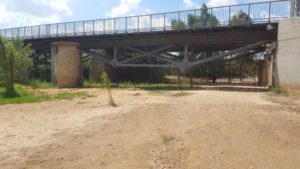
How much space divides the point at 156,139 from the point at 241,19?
15859 mm

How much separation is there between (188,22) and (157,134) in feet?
57.2

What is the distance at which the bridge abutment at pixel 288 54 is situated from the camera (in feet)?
57.5

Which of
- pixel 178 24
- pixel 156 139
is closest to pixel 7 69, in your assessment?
pixel 178 24

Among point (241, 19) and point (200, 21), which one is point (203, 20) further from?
point (241, 19)

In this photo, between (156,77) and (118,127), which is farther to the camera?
(156,77)

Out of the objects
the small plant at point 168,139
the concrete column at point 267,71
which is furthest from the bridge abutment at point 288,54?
the small plant at point 168,139

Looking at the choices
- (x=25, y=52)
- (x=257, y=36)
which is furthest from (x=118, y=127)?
(x=25, y=52)

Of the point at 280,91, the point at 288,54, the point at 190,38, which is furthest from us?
the point at 190,38

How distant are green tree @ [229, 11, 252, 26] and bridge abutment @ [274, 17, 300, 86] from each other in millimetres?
2943

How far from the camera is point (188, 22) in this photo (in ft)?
81.9

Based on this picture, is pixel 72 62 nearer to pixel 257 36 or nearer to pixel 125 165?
pixel 257 36

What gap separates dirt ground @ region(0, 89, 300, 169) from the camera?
6598mm

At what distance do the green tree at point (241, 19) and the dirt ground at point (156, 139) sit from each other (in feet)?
36.1

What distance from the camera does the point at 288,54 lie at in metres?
18.3
